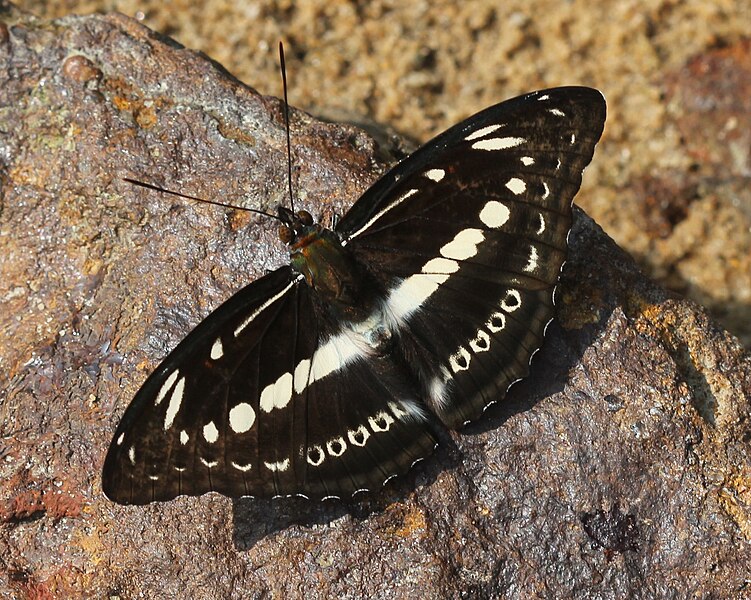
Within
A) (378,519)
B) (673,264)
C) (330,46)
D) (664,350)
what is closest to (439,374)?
(378,519)

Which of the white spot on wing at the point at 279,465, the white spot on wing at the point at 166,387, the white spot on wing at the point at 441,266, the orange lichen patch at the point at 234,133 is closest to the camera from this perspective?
the white spot on wing at the point at 166,387

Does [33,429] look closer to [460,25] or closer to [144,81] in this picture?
[144,81]

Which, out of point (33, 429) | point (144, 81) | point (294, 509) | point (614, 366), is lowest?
point (33, 429)

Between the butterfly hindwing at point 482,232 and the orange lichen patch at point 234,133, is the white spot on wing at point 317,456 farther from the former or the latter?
the orange lichen patch at point 234,133

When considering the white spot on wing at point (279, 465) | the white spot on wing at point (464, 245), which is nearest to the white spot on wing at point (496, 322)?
the white spot on wing at point (464, 245)

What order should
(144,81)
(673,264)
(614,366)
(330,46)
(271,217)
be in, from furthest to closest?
(330,46) < (673,264) < (144,81) < (271,217) < (614,366)

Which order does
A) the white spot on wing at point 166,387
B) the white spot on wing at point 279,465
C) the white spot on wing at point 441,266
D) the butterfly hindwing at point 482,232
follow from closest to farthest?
the white spot on wing at point 166,387 < the white spot on wing at point 279,465 < the butterfly hindwing at point 482,232 < the white spot on wing at point 441,266
